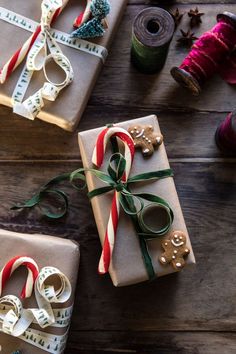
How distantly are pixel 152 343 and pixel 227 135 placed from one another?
534 millimetres

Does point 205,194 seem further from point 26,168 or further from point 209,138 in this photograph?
point 26,168

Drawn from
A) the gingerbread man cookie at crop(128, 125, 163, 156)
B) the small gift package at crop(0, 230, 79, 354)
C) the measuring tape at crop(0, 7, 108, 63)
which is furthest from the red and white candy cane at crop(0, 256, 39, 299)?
the measuring tape at crop(0, 7, 108, 63)

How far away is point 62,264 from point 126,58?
1.82 ft

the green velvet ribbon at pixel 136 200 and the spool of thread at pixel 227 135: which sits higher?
the spool of thread at pixel 227 135

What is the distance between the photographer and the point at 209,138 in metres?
1.27

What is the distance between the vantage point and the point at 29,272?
42.8 inches

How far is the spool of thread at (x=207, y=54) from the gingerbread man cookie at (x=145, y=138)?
17cm

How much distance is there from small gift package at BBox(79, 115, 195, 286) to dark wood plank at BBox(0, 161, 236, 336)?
0.40ft

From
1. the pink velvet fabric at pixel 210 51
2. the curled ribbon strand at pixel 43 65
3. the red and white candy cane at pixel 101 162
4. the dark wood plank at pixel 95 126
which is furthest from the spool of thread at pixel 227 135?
the curled ribbon strand at pixel 43 65

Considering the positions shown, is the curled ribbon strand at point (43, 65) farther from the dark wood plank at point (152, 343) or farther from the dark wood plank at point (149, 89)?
the dark wood plank at point (152, 343)

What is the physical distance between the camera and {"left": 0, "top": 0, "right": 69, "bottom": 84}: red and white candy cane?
1.15m

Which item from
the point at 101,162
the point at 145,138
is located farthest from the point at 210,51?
the point at 101,162

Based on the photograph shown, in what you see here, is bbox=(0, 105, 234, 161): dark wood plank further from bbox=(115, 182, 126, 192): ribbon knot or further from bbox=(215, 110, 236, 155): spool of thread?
bbox=(115, 182, 126, 192): ribbon knot

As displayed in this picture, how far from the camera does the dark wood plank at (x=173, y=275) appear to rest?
47.6 inches
